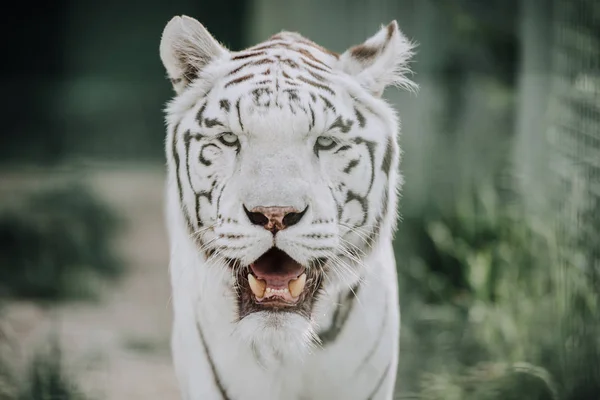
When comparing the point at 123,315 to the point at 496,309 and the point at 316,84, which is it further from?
the point at 316,84

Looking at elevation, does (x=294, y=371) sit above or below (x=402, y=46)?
below

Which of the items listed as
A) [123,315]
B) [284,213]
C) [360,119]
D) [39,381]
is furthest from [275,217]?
[123,315]

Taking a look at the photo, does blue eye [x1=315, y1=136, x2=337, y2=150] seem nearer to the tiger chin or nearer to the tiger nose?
the tiger chin

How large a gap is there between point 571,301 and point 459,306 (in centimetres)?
43

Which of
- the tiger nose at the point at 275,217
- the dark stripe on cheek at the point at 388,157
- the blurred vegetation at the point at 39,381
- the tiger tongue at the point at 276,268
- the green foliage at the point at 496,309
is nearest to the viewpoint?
the tiger nose at the point at 275,217

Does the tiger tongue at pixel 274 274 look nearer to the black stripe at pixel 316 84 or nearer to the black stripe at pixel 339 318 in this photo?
the black stripe at pixel 339 318

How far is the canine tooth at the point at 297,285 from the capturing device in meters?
1.98

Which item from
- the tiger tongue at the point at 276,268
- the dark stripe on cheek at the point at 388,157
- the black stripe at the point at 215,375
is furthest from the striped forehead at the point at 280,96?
the black stripe at the point at 215,375

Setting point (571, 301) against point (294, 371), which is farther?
point (571, 301)

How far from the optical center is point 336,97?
2.03 m

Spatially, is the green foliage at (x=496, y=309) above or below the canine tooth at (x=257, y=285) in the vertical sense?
below

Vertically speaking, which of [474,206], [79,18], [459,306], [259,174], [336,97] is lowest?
[459,306]

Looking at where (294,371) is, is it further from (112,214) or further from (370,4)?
(112,214)

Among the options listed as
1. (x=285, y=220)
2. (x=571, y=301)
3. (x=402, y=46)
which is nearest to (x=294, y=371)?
(x=285, y=220)
